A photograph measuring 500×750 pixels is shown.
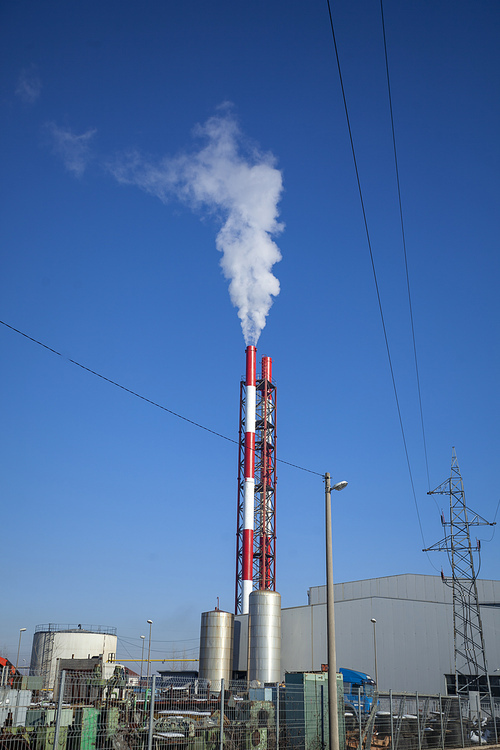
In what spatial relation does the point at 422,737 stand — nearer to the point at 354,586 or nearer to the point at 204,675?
the point at 204,675

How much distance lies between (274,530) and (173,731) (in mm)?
35769

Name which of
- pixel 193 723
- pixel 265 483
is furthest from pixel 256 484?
pixel 193 723

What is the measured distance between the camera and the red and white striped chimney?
49606 mm

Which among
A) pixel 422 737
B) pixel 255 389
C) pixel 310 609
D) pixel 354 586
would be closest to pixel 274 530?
pixel 310 609

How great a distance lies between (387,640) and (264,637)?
9204 millimetres

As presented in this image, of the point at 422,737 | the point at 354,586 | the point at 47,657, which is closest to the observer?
the point at 422,737

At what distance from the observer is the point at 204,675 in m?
45.1

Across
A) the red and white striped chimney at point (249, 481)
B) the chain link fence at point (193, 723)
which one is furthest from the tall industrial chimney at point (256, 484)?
the chain link fence at point (193, 723)

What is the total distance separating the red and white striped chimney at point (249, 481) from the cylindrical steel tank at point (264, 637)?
2.63m

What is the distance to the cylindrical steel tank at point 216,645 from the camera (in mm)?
44812

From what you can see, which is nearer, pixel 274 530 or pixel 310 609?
pixel 310 609

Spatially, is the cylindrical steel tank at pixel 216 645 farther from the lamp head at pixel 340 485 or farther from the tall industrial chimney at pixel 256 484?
the lamp head at pixel 340 485

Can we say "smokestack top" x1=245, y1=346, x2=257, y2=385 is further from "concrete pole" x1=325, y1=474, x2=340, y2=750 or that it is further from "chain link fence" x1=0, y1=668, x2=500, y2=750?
"concrete pole" x1=325, y1=474, x2=340, y2=750

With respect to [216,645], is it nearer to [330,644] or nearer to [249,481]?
[249,481]
